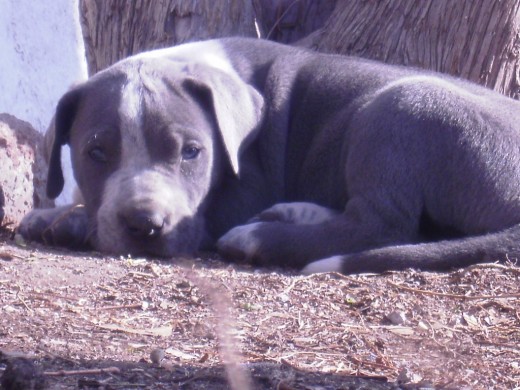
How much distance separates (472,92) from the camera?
5.12m

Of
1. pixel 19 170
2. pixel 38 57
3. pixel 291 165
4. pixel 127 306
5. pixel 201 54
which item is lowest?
pixel 38 57

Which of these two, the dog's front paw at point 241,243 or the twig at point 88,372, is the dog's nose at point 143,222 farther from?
the twig at point 88,372

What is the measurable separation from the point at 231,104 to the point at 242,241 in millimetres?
835

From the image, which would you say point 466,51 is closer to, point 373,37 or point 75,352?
point 373,37

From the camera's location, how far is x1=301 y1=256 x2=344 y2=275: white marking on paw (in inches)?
172

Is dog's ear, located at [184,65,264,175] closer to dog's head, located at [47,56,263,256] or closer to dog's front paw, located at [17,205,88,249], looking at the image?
dog's head, located at [47,56,263,256]

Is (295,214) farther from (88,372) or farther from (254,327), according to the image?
(88,372)

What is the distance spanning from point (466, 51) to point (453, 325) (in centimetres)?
275

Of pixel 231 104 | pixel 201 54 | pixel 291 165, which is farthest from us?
pixel 201 54

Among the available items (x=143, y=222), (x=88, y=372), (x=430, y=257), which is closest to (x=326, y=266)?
(x=430, y=257)

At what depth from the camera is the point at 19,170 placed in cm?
560

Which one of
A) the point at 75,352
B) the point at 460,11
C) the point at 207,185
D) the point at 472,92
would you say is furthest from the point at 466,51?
the point at 75,352

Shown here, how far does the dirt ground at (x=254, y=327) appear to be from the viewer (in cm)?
259

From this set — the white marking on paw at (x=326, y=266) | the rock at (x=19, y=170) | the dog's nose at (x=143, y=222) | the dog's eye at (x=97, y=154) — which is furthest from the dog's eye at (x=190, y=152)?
the rock at (x=19, y=170)
